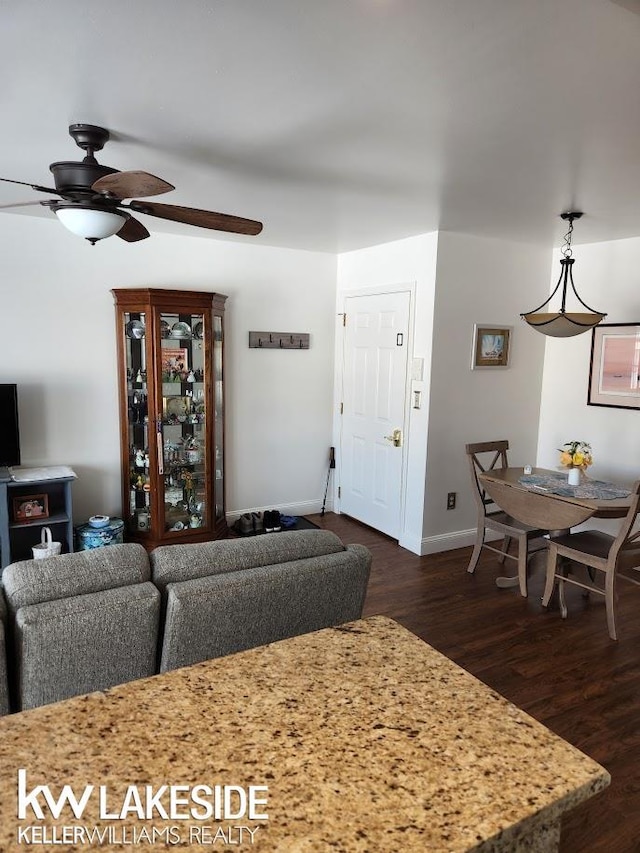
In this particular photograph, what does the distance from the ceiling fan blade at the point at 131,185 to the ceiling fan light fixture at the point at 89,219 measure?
15cm

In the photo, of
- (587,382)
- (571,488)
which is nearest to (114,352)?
(571,488)

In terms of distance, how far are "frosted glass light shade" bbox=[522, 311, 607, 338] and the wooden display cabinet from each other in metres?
2.25

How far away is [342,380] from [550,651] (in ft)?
9.41

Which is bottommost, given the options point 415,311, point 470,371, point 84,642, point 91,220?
point 84,642

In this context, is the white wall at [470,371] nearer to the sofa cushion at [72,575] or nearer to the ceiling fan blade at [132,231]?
the ceiling fan blade at [132,231]

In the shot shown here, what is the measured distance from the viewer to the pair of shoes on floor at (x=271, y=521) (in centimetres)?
468

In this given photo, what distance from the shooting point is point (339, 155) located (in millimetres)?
2486

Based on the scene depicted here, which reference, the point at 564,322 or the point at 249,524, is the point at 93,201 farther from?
the point at 249,524

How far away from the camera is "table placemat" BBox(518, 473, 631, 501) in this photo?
3367mm

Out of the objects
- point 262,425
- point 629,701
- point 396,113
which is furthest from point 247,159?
point 629,701

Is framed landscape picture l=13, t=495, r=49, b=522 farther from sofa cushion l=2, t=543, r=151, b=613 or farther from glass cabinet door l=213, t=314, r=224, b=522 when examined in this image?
sofa cushion l=2, t=543, r=151, b=613

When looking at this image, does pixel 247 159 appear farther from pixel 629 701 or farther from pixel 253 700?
pixel 629 701

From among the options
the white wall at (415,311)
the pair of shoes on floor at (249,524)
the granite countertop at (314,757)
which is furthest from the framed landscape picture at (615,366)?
the granite countertop at (314,757)

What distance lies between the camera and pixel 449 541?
175 inches
